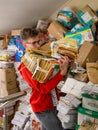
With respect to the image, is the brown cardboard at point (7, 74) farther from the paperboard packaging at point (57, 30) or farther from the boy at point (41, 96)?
the boy at point (41, 96)

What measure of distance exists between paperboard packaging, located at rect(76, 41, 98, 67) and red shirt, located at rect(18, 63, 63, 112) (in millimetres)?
431

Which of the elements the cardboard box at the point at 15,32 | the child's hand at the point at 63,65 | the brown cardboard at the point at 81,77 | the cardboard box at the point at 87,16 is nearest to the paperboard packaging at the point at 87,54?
the brown cardboard at the point at 81,77

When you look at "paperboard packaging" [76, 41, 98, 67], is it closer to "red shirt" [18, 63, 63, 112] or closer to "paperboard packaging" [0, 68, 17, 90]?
"red shirt" [18, 63, 63, 112]

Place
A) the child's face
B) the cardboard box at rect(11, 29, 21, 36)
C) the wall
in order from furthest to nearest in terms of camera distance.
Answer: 1. the cardboard box at rect(11, 29, 21, 36)
2. the wall
3. the child's face

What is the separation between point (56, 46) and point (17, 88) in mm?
1220

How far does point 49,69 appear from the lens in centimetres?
200

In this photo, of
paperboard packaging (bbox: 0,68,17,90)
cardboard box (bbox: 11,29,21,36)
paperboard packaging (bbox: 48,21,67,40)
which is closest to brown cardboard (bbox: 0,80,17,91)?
paperboard packaging (bbox: 0,68,17,90)

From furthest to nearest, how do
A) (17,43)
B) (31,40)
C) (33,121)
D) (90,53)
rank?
(17,43), (33,121), (90,53), (31,40)

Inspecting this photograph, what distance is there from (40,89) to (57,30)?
3.42 feet

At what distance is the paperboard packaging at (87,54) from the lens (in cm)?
238

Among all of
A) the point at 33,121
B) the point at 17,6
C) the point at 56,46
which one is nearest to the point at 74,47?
the point at 56,46

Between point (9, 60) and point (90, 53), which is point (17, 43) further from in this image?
point (90, 53)

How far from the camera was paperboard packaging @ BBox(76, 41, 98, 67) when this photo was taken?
93.6 inches

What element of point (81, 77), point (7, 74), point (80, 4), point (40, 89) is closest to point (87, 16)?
point (80, 4)
